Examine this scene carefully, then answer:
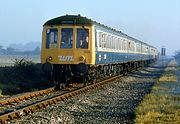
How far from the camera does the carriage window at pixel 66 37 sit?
1817cm

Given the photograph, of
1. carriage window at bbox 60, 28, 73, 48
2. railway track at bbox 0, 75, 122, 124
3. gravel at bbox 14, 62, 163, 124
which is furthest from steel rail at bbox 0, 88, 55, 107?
carriage window at bbox 60, 28, 73, 48

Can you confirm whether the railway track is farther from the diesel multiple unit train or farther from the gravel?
the diesel multiple unit train

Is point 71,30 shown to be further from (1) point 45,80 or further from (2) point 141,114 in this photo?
(2) point 141,114

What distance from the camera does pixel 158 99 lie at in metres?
14.5

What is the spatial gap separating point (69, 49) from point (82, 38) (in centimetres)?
81

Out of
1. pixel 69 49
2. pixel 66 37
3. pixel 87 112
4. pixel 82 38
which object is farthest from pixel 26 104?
pixel 82 38

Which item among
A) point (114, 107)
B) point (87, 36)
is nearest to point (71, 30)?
point (87, 36)

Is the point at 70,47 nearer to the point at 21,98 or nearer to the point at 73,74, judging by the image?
the point at 73,74

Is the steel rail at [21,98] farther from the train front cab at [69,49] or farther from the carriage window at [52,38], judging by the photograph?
the carriage window at [52,38]

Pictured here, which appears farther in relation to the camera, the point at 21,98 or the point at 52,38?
the point at 52,38

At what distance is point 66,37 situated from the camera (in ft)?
59.9

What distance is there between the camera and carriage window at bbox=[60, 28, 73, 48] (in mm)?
18172

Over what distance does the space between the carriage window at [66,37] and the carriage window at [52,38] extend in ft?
0.95

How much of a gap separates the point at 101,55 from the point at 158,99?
6.27 metres
